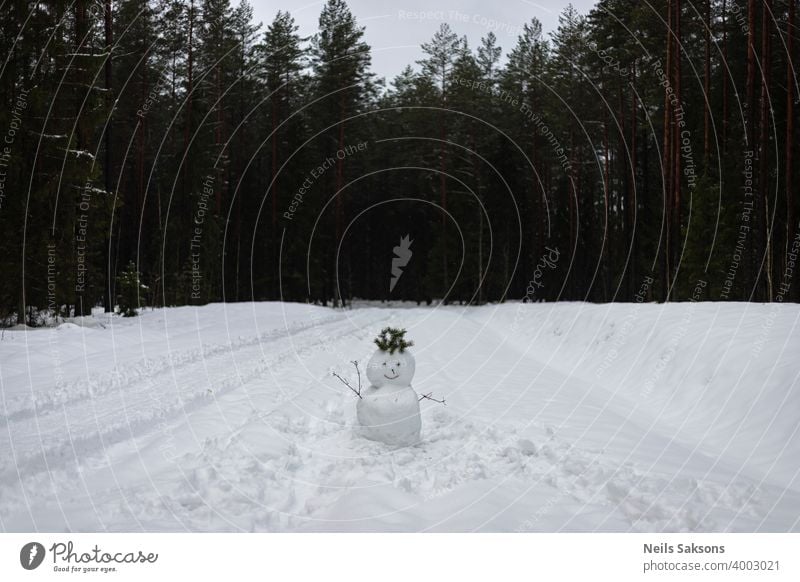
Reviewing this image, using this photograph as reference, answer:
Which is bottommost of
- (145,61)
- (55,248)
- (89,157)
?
(55,248)

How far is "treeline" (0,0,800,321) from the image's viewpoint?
14641mm

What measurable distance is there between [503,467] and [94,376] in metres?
7.58

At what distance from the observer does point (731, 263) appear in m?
19.2

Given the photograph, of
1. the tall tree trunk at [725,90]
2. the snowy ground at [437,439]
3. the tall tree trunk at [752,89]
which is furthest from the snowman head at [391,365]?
the tall tree trunk at [725,90]

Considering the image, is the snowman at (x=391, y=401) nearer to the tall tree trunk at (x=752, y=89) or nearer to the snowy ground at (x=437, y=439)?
the snowy ground at (x=437, y=439)

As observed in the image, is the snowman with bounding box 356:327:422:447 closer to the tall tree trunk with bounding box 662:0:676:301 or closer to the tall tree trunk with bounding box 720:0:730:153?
the tall tree trunk with bounding box 662:0:676:301

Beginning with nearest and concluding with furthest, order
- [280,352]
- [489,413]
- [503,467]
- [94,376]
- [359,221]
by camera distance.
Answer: [503,467]
[489,413]
[94,376]
[280,352]
[359,221]

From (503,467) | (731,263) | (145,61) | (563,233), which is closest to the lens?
(503,467)

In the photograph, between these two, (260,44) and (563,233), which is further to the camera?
(563,233)

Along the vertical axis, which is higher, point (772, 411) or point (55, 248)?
point (55, 248)

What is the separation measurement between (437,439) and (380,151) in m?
35.8

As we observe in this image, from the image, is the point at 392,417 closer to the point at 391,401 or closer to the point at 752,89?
the point at 391,401
